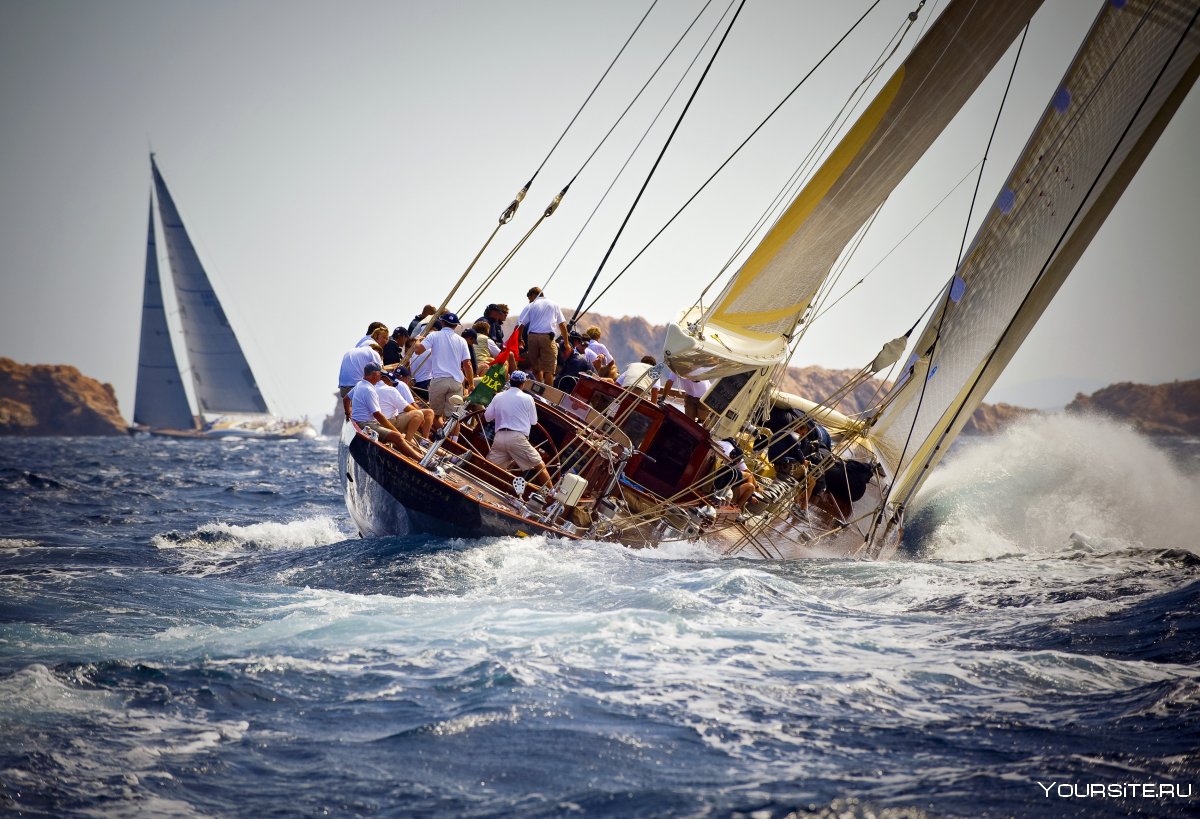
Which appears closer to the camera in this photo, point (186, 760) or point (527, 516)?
point (186, 760)

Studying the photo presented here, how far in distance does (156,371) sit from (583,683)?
64.6 meters

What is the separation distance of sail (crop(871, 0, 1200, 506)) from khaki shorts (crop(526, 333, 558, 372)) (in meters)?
4.81

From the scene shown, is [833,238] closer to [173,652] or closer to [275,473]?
[173,652]

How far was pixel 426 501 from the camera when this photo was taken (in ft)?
34.6

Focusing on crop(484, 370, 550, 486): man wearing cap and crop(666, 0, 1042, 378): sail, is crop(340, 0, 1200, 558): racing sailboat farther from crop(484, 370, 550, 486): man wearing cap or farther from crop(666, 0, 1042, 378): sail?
crop(484, 370, 550, 486): man wearing cap

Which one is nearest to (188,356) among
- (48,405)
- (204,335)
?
(204,335)

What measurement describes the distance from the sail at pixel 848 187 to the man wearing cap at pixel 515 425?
6.71 ft

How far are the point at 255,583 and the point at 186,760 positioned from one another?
4860 millimetres

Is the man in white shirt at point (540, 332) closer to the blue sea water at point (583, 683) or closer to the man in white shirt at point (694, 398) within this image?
the man in white shirt at point (694, 398)

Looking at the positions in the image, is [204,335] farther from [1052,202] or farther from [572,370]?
[1052,202]

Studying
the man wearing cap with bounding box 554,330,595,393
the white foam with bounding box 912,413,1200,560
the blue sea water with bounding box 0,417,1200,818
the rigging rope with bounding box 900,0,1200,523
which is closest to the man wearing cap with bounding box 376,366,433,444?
the blue sea water with bounding box 0,417,1200,818

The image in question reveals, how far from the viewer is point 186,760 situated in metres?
4.88

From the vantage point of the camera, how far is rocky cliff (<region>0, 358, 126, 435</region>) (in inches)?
3671

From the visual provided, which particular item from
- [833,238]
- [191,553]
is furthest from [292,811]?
[833,238]
